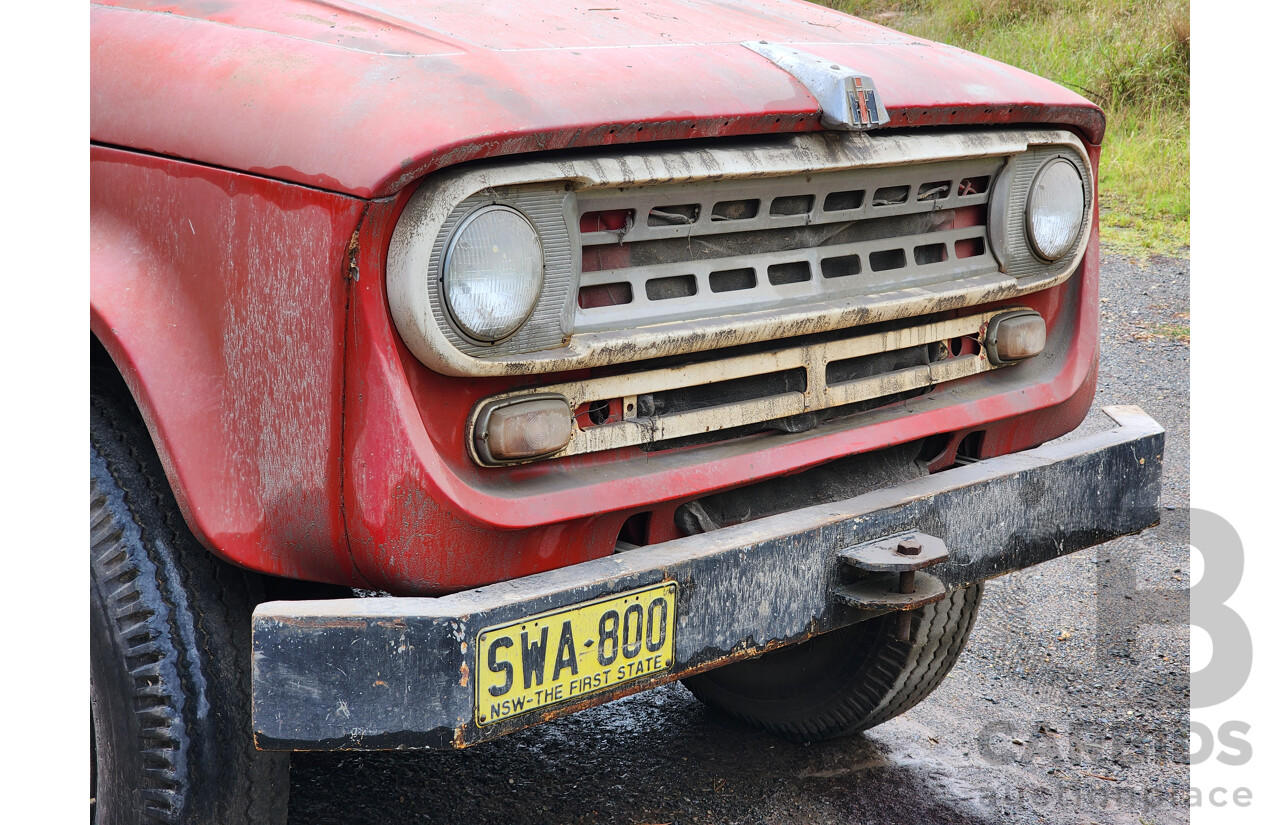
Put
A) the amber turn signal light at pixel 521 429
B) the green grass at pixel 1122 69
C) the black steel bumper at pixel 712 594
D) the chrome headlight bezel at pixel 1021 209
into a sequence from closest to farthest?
the black steel bumper at pixel 712 594, the amber turn signal light at pixel 521 429, the chrome headlight bezel at pixel 1021 209, the green grass at pixel 1122 69

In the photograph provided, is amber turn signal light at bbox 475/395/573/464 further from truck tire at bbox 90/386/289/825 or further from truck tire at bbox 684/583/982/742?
truck tire at bbox 684/583/982/742

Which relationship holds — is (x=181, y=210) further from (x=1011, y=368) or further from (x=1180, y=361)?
(x=1180, y=361)

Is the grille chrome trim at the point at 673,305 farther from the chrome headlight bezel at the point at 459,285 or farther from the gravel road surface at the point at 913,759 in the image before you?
the gravel road surface at the point at 913,759

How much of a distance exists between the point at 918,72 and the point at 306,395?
1.28 metres

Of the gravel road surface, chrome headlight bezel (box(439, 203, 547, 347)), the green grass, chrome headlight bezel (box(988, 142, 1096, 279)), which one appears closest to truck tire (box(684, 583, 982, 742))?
the gravel road surface

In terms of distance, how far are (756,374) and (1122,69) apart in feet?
26.0

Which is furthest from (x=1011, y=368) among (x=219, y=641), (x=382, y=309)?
(x=219, y=641)

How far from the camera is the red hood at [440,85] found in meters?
1.69

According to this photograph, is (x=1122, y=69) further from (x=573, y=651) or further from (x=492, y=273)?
(x=573, y=651)

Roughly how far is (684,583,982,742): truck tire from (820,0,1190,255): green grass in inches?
197

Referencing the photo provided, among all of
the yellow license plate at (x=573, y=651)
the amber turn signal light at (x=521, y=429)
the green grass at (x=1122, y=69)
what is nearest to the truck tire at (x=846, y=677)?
the yellow license plate at (x=573, y=651)

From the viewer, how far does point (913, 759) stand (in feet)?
9.61

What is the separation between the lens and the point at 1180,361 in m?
5.64
